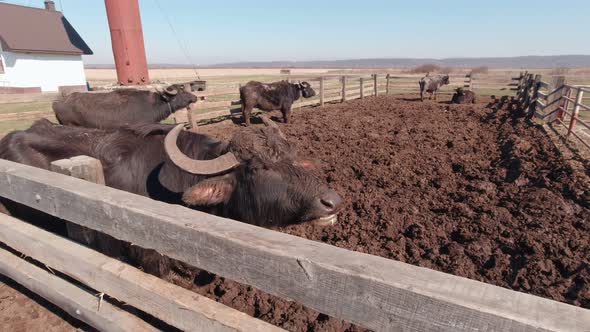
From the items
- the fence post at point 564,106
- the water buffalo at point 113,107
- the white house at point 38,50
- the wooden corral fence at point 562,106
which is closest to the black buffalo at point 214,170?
the water buffalo at point 113,107

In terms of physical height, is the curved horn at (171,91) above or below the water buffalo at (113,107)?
above

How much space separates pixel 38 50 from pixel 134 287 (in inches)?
1540

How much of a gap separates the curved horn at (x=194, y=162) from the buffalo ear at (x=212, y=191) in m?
0.09

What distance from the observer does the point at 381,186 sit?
242 inches

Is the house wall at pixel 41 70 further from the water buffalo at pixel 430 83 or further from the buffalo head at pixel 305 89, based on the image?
the water buffalo at pixel 430 83

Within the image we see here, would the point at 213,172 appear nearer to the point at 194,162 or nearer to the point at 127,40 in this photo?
the point at 194,162

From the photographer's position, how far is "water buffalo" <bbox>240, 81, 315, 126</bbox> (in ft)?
44.1

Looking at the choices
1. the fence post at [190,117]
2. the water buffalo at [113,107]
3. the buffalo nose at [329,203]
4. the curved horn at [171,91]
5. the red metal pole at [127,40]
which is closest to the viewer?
the buffalo nose at [329,203]

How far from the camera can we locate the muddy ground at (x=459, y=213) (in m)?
3.46

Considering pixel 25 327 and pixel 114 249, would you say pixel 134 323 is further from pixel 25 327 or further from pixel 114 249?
pixel 25 327

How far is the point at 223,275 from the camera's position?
1.48 m

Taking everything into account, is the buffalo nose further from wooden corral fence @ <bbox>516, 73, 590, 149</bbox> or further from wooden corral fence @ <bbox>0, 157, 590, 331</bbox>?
wooden corral fence @ <bbox>516, 73, 590, 149</bbox>

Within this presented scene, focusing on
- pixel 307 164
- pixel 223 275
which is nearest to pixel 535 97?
pixel 307 164

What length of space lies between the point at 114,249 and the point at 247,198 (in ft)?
3.88
